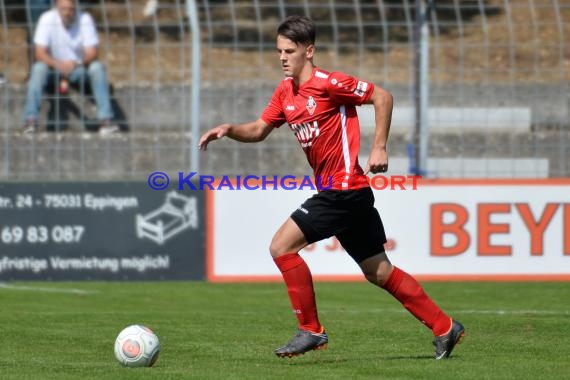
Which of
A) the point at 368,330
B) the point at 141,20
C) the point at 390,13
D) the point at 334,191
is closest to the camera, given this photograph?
the point at 334,191

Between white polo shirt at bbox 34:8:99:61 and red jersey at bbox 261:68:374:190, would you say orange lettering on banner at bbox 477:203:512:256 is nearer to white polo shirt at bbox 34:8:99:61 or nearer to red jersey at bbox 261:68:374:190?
white polo shirt at bbox 34:8:99:61

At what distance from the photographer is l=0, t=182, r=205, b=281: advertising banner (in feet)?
46.7

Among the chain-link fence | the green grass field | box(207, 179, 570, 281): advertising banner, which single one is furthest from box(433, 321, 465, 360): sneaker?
the chain-link fence

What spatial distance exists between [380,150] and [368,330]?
2625mm

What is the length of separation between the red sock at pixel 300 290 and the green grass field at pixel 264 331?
9.8 inches

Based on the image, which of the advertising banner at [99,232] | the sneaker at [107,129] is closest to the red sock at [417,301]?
the advertising banner at [99,232]

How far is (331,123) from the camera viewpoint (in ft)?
26.0

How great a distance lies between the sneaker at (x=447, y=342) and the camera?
25.8 feet

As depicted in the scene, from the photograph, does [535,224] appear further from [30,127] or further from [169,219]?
[30,127]

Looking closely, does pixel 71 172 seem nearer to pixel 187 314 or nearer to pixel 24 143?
pixel 24 143

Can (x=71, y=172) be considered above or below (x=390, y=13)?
below

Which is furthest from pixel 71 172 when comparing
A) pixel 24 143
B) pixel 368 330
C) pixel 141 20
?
pixel 368 330

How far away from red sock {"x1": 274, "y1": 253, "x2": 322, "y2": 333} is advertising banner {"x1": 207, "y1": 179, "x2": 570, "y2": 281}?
644 cm

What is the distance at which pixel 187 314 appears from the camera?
436 inches
